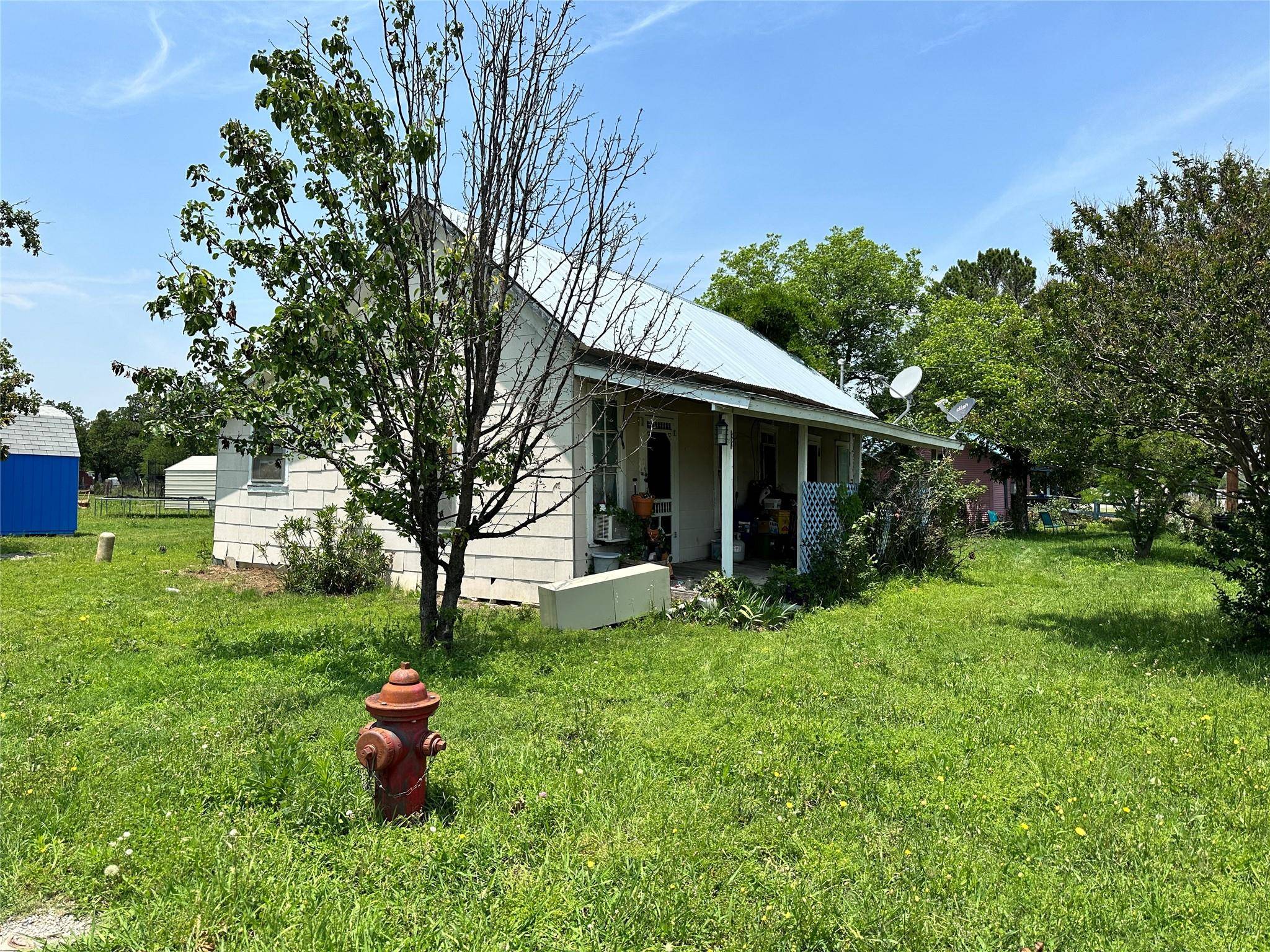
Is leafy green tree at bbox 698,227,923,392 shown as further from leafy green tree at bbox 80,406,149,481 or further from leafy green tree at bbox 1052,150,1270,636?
leafy green tree at bbox 80,406,149,481

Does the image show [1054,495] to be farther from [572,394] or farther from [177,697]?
[177,697]

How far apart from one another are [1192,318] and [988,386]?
17176 millimetres

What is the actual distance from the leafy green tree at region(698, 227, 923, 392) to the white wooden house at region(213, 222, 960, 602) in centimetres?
1797

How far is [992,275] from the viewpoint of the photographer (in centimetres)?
4238

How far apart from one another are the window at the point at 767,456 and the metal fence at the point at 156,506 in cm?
2567

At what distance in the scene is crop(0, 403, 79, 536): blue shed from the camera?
66.3 ft

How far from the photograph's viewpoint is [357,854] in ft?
10.3

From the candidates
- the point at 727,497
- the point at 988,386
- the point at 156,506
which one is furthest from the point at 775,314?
the point at 156,506

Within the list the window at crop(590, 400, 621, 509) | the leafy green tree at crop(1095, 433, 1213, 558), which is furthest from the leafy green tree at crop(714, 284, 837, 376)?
the window at crop(590, 400, 621, 509)

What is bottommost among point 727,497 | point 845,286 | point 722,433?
point 727,497

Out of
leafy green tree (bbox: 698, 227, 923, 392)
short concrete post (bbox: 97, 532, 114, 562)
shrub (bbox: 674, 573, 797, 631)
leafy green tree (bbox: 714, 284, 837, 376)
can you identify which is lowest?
shrub (bbox: 674, 573, 797, 631)

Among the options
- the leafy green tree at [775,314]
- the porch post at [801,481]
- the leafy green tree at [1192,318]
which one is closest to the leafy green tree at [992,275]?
the leafy green tree at [775,314]

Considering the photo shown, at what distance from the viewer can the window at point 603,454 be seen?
9.75 m

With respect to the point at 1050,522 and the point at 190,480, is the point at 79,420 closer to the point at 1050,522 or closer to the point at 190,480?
the point at 190,480
